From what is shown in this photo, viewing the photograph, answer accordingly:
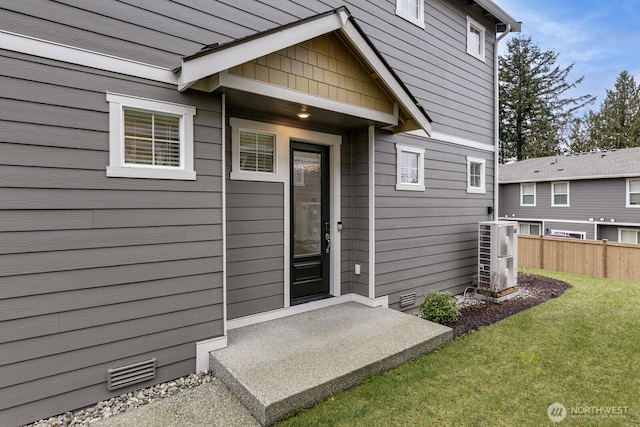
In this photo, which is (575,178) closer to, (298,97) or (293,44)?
(298,97)

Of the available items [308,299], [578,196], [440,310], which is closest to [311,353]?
[308,299]

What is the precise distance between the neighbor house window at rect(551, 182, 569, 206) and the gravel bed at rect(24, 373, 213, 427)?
1869 centimetres

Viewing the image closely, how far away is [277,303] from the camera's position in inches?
175

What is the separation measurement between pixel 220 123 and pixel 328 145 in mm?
1952

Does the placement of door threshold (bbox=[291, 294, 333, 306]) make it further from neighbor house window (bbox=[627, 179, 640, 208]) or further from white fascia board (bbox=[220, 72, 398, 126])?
neighbor house window (bbox=[627, 179, 640, 208])

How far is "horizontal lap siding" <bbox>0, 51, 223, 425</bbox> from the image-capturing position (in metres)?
2.60

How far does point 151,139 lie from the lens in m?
3.24

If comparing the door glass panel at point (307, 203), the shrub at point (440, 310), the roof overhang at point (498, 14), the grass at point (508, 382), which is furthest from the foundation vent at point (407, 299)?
the roof overhang at point (498, 14)

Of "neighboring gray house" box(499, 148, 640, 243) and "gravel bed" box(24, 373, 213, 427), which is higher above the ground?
"neighboring gray house" box(499, 148, 640, 243)

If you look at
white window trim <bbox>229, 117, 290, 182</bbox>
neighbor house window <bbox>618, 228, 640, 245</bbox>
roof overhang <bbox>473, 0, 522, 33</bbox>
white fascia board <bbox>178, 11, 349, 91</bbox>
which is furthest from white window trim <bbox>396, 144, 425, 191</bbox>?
neighbor house window <bbox>618, 228, 640, 245</bbox>

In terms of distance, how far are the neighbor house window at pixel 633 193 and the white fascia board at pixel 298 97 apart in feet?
50.6

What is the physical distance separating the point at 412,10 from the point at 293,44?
12.5 ft

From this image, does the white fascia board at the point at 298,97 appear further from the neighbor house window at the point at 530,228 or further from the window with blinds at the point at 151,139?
the neighbor house window at the point at 530,228

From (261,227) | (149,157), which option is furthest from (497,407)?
(149,157)
